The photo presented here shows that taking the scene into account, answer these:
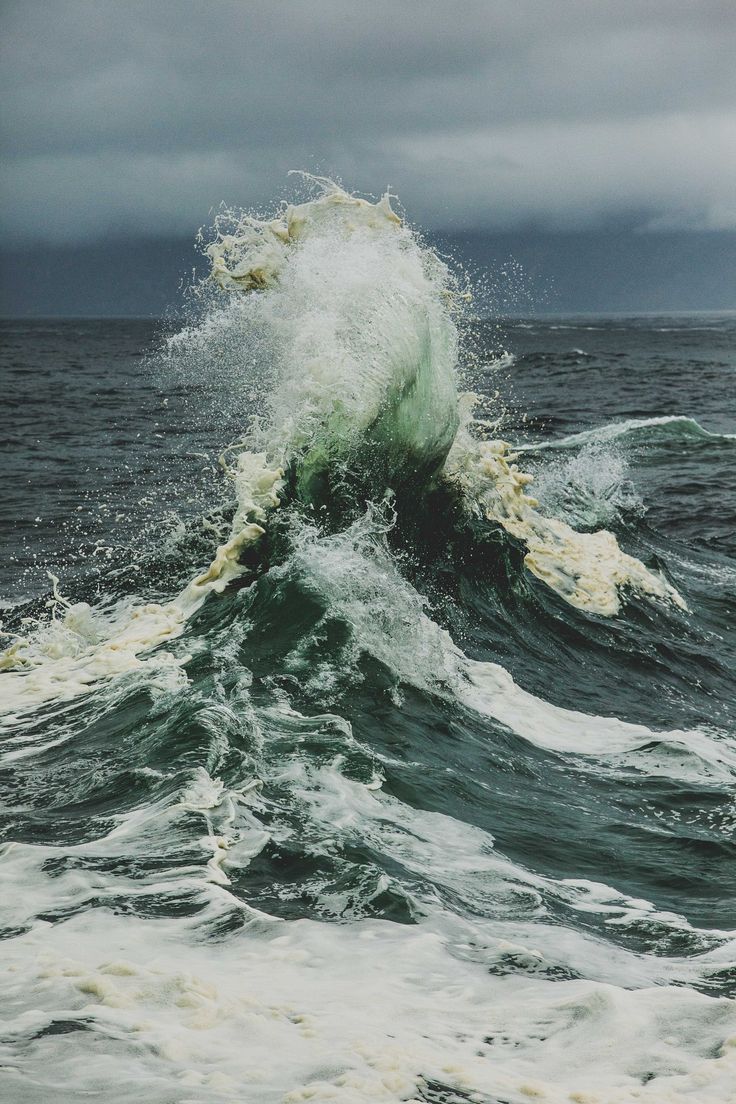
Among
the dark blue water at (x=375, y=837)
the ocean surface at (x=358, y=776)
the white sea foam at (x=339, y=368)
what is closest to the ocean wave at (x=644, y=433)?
the ocean surface at (x=358, y=776)

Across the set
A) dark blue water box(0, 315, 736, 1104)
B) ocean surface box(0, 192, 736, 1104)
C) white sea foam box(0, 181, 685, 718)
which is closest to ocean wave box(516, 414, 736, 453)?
ocean surface box(0, 192, 736, 1104)

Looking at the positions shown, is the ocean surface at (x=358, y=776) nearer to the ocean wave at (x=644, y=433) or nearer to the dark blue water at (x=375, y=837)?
the dark blue water at (x=375, y=837)

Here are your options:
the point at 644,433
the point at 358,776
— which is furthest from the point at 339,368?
the point at 644,433

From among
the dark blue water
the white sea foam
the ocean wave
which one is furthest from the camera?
the ocean wave

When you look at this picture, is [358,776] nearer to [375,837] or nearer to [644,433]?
[375,837]

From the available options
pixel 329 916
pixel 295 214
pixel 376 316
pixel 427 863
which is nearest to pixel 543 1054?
pixel 329 916

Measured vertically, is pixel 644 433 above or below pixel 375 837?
above

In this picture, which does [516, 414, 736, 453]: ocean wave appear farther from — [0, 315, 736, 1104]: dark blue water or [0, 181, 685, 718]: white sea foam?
[0, 181, 685, 718]: white sea foam

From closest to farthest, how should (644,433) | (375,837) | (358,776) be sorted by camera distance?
(375,837)
(358,776)
(644,433)

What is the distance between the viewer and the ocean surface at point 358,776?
378cm

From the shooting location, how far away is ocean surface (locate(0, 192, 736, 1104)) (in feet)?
12.4

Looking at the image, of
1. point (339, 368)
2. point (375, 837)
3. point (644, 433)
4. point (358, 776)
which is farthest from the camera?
point (644, 433)

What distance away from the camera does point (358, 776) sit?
250 inches

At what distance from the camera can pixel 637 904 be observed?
538cm
